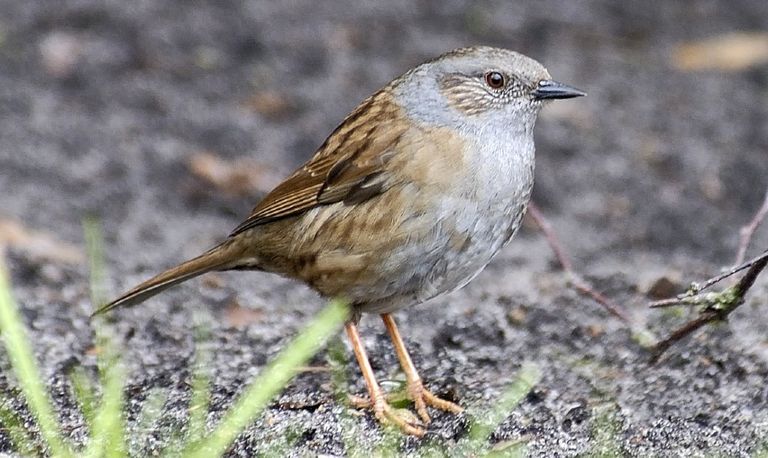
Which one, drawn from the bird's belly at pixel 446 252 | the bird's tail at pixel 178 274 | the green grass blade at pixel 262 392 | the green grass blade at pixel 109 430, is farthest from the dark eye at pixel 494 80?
the green grass blade at pixel 109 430

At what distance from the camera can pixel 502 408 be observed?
399 cm

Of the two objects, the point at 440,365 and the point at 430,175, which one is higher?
the point at 430,175

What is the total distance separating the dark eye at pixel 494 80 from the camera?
4.77m

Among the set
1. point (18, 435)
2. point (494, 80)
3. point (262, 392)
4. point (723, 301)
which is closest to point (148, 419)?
point (18, 435)

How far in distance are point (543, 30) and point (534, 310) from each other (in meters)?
4.43

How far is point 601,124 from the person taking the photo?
8375 mm

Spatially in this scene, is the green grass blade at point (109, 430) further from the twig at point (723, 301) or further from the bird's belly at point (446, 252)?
the twig at point (723, 301)

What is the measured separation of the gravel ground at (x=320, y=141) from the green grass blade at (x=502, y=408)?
6 cm

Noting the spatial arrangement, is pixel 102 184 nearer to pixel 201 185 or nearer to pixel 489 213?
pixel 201 185

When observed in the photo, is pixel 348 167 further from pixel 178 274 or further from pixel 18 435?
pixel 18 435

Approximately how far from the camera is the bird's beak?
15.5 ft

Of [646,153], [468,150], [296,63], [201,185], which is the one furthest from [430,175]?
[296,63]

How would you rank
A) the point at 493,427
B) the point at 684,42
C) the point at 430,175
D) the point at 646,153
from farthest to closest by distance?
the point at 684,42 < the point at 646,153 < the point at 430,175 < the point at 493,427

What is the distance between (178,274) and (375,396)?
3.16 ft
